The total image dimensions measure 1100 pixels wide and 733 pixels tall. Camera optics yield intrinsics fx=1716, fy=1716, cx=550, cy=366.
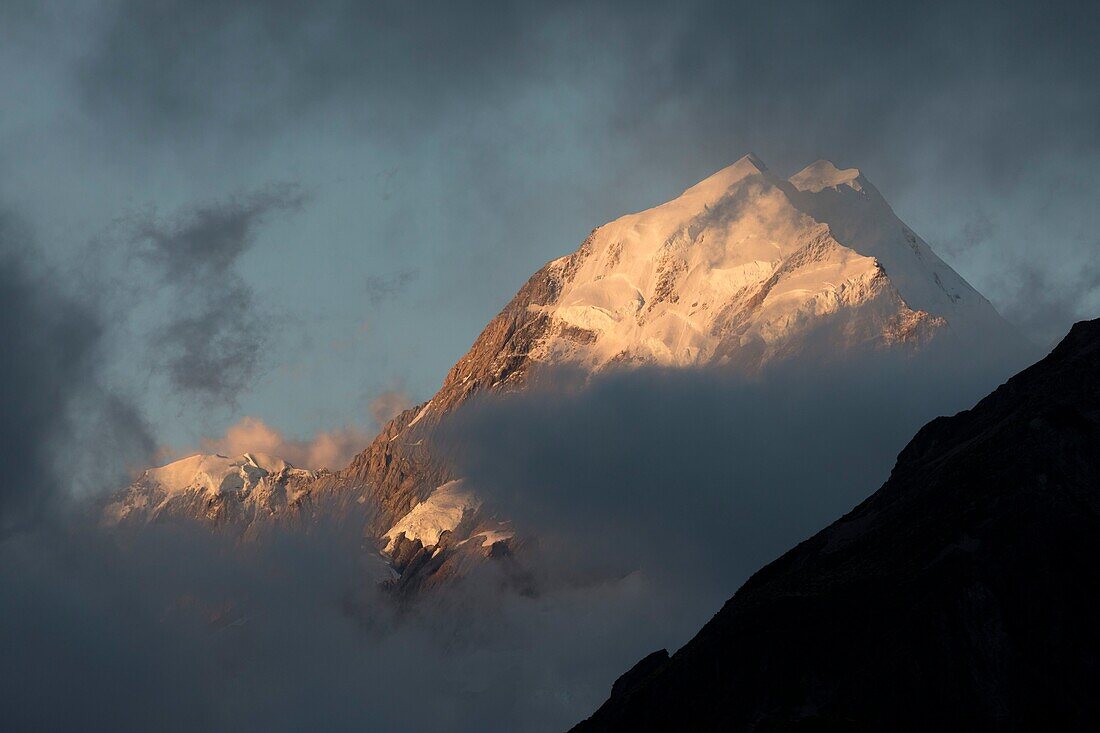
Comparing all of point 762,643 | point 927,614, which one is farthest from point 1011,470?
point 762,643

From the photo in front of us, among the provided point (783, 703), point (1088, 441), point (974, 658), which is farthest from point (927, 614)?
point (1088, 441)

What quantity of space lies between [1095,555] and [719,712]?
45.6m

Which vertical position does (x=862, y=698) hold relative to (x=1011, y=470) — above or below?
below

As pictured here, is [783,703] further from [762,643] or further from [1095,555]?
[1095,555]

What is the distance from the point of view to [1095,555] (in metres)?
186

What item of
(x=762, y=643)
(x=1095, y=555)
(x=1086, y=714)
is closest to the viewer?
(x=1086, y=714)

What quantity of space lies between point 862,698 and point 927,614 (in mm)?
11777

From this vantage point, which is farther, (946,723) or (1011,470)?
(1011,470)

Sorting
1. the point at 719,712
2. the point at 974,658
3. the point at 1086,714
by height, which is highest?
the point at 719,712

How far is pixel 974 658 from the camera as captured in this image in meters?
181

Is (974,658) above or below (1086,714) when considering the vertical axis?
above

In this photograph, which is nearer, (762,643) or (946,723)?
(946,723)

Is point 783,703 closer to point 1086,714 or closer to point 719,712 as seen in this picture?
point 719,712

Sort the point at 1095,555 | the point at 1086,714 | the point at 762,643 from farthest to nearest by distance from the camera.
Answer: the point at 762,643 → the point at 1095,555 → the point at 1086,714
